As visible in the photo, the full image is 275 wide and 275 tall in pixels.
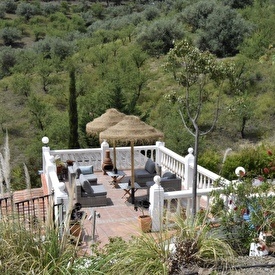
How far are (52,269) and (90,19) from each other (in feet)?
163

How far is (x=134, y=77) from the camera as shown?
2450 cm

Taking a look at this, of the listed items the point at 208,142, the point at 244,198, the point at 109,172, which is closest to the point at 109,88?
the point at 208,142

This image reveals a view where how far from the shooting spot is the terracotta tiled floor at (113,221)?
6898 mm

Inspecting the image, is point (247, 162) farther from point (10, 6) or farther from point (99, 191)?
point (10, 6)

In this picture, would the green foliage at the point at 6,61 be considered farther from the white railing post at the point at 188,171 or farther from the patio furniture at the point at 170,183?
the patio furniture at the point at 170,183

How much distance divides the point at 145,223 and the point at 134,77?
1829cm

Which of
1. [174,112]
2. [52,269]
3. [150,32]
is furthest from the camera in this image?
[150,32]

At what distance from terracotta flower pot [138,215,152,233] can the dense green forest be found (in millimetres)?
2829

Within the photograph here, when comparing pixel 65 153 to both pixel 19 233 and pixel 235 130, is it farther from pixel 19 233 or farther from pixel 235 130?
pixel 235 130

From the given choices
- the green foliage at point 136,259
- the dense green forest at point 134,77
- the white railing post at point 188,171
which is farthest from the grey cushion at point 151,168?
the green foliage at point 136,259

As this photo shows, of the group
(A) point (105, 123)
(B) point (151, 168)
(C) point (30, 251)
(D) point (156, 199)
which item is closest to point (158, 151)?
(B) point (151, 168)

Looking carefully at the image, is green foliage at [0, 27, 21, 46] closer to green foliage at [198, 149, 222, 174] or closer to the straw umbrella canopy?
green foliage at [198, 149, 222, 174]

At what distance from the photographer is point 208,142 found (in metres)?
19.3

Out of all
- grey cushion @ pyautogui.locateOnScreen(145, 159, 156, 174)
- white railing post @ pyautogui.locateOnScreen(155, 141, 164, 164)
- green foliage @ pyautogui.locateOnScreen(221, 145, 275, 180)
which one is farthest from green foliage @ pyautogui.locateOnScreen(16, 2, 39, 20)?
grey cushion @ pyautogui.locateOnScreen(145, 159, 156, 174)
